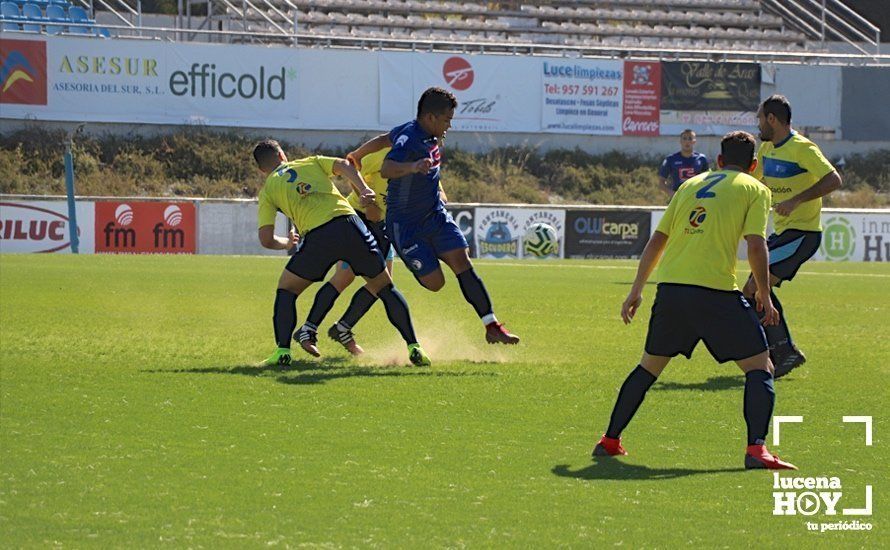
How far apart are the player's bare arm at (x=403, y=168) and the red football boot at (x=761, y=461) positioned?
161 inches

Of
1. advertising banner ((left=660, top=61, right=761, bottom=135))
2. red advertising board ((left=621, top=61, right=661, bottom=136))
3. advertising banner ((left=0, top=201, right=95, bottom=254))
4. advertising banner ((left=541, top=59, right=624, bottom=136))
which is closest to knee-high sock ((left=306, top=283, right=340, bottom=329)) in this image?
advertising banner ((left=0, top=201, right=95, bottom=254))

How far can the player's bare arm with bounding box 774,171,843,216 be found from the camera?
10.2 m

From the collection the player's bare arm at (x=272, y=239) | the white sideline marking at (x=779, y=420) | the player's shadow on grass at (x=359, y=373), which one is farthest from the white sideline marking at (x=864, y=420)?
the player's bare arm at (x=272, y=239)

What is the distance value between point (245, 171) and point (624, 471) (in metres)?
34.6

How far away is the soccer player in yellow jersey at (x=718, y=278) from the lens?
6758 mm

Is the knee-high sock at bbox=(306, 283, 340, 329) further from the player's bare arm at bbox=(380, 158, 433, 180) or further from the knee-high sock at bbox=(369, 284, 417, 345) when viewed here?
the player's bare arm at bbox=(380, 158, 433, 180)

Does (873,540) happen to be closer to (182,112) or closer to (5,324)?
A: (5,324)

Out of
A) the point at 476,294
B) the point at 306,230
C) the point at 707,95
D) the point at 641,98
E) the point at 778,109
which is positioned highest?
the point at 707,95

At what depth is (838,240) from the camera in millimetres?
33906

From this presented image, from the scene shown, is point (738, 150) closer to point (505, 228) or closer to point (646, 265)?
point (646, 265)

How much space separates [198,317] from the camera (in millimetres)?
14906

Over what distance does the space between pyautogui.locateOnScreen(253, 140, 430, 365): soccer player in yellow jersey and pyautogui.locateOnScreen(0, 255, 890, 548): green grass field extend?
0.40 metres

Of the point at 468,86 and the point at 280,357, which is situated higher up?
the point at 468,86

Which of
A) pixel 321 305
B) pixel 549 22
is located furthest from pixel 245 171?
pixel 321 305
